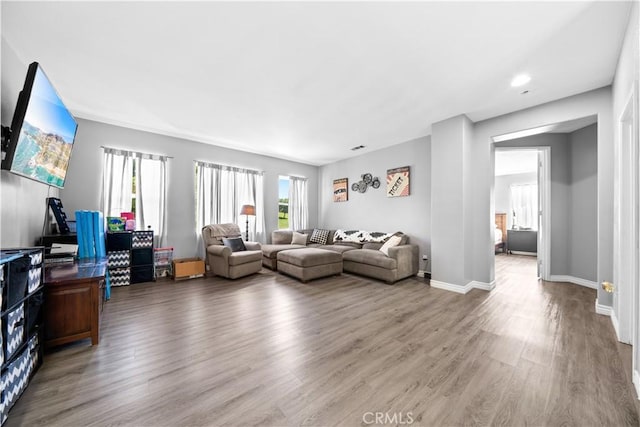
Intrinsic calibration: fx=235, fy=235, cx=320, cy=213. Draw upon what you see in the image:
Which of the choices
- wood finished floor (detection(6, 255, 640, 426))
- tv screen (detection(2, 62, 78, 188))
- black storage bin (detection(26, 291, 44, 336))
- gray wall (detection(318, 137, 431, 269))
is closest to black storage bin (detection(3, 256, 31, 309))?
black storage bin (detection(26, 291, 44, 336))

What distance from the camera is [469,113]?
11.4 ft

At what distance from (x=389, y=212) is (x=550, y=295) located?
2788mm

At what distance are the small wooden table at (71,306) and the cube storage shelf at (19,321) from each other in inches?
4.5

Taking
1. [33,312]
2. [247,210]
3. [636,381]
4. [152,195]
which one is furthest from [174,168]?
[636,381]

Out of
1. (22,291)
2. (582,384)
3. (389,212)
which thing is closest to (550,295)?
(582,384)

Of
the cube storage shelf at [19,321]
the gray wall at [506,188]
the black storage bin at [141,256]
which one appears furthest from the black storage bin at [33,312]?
the gray wall at [506,188]

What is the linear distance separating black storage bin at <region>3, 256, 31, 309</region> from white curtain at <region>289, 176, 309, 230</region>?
5013 mm

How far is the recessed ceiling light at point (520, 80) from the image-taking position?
251 cm

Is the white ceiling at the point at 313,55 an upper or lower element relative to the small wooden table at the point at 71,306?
upper

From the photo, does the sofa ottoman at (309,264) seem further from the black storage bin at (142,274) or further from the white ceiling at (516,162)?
the white ceiling at (516,162)

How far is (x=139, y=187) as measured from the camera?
4.20 meters

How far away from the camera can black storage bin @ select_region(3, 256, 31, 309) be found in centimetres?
131

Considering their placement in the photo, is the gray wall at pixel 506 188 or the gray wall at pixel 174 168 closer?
the gray wall at pixel 174 168

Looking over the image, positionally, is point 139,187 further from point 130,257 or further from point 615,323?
point 615,323
